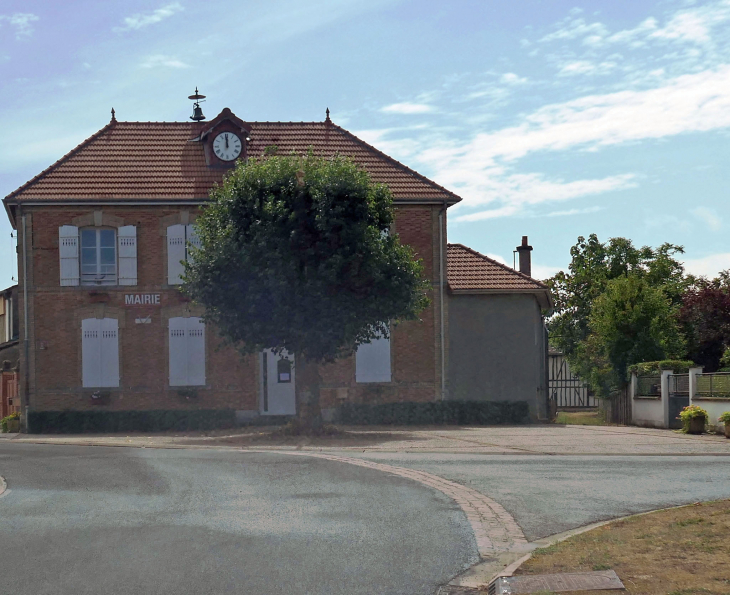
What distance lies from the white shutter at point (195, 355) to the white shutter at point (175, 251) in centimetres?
143

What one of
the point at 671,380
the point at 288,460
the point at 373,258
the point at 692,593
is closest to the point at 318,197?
the point at 373,258

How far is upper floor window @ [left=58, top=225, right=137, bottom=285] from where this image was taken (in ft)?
90.1

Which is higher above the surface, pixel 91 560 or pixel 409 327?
pixel 409 327

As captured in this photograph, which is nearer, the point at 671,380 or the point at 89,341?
the point at 671,380

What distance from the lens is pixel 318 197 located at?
68.6ft

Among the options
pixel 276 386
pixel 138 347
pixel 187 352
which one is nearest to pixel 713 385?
pixel 276 386

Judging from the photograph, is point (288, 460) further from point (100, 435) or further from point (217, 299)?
point (100, 435)

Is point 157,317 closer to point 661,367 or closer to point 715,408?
point 661,367

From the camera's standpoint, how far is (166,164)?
29.2m

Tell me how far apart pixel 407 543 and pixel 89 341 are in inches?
840

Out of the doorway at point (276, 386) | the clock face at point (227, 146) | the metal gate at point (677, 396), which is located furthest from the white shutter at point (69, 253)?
the metal gate at point (677, 396)

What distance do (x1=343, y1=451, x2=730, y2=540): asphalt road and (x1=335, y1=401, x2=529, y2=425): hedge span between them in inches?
362

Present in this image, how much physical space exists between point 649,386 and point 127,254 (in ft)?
50.2

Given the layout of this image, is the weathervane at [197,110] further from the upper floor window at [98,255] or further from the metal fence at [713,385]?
the metal fence at [713,385]
